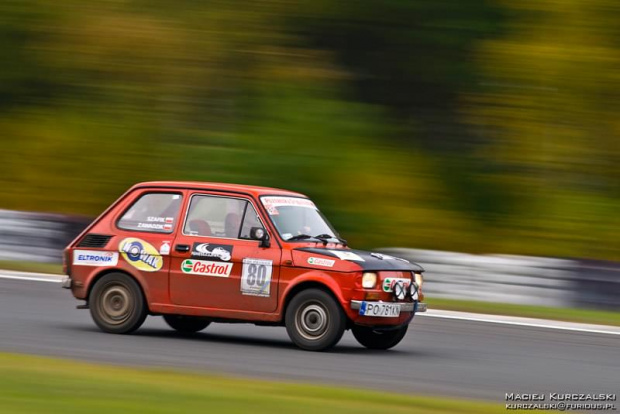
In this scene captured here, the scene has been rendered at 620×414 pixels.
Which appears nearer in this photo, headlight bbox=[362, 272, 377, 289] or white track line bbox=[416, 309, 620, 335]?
headlight bbox=[362, 272, 377, 289]

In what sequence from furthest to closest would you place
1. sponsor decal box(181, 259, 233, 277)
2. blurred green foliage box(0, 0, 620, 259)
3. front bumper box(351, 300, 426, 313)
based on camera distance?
blurred green foliage box(0, 0, 620, 259) < sponsor decal box(181, 259, 233, 277) < front bumper box(351, 300, 426, 313)

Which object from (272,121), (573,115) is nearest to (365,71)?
(272,121)

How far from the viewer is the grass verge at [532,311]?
14836 mm

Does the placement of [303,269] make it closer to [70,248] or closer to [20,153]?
[70,248]

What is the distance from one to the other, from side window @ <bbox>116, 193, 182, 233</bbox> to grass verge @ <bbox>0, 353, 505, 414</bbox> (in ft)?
8.39

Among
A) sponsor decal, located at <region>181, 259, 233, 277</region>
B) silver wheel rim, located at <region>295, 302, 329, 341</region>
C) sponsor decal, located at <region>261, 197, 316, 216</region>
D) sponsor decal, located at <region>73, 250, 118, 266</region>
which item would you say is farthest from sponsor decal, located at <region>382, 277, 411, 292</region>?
sponsor decal, located at <region>73, 250, 118, 266</region>

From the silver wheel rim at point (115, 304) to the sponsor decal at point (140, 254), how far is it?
0.97 ft

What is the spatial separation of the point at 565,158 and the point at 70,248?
15.4 metres

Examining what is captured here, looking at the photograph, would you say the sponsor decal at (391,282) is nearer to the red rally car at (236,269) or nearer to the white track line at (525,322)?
the red rally car at (236,269)

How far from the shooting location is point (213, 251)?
10.3 m

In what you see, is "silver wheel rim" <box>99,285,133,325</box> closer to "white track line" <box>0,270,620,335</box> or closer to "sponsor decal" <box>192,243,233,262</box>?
"sponsor decal" <box>192,243,233,262</box>

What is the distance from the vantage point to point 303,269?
996 centimetres

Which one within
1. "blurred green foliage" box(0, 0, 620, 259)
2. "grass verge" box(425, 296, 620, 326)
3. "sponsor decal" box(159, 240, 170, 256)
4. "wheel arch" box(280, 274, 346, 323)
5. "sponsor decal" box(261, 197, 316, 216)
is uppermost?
"blurred green foliage" box(0, 0, 620, 259)

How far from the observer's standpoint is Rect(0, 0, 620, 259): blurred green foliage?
76.7ft
